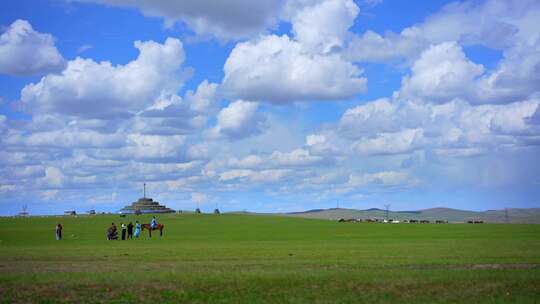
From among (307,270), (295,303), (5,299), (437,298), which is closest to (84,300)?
(5,299)

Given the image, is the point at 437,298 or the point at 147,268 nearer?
the point at 437,298

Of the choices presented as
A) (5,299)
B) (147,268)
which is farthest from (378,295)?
(5,299)

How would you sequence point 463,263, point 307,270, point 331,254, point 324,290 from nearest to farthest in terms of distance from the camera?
point 324,290 → point 307,270 → point 463,263 → point 331,254

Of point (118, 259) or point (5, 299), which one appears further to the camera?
point (118, 259)

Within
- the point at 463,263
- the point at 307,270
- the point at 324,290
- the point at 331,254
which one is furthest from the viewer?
the point at 331,254

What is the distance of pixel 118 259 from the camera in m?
33.8

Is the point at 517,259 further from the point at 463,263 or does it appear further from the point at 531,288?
the point at 531,288

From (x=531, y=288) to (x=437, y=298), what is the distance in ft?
14.1

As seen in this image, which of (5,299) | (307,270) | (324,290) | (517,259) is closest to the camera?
(5,299)

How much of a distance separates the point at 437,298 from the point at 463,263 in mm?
7490

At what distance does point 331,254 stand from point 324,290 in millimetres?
11861

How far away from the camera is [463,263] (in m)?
30.6

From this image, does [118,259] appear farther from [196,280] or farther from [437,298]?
[437,298]

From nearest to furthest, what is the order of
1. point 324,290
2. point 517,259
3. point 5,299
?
point 5,299 < point 324,290 < point 517,259
